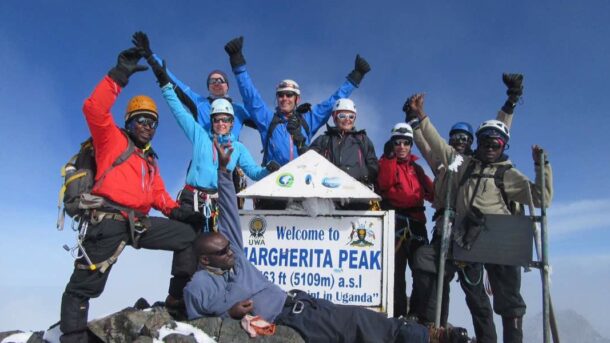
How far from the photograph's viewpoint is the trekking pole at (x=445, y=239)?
23.4 ft

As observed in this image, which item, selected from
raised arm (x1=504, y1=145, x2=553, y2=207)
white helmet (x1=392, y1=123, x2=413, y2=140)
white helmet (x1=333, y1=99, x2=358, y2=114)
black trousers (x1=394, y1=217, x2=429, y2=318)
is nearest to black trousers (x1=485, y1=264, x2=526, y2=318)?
raised arm (x1=504, y1=145, x2=553, y2=207)

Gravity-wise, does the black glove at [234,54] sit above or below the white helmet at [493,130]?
above

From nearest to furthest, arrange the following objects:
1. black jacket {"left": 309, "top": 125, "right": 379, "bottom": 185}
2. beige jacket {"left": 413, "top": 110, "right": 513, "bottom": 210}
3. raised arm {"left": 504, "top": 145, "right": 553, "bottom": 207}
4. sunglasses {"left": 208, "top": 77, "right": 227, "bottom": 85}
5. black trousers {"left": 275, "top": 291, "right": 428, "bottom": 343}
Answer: black trousers {"left": 275, "top": 291, "right": 428, "bottom": 343}
raised arm {"left": 504, "top": 145, "right": 553, "bottom": 207}
beige jacket {"left": 413, "top": 110, "right": 513, "bottom": 210}
black jacket {"left": 309, "top": 125, "right": 379, "bottom": 185}
sunglasses {"left": 208, "top": 77, "right": 227, "bottom": 85}

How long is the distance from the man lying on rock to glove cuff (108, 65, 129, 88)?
7.53ft

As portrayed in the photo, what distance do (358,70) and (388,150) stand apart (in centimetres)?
261

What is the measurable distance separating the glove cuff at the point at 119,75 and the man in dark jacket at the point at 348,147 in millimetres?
3714

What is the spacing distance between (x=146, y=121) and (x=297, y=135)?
124 inches

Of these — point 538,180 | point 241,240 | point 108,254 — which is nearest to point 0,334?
point 108,254

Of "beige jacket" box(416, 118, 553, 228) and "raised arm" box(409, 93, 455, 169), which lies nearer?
"beige jacket" box(416, 118, 553, 228)

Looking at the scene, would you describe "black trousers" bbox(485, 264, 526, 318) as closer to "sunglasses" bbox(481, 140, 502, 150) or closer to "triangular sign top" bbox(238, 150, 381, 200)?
"sunglasses" bbox(481, 140, 502, 150)

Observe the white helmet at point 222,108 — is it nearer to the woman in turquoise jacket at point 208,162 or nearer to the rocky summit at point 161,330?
the woman in turquoise jacket at point 208,162

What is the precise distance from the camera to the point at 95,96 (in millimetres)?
6141

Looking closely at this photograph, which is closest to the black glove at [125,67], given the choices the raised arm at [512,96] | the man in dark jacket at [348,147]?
the man in dark jacket at [348,147]

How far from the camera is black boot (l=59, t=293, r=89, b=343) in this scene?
19.9 feet
